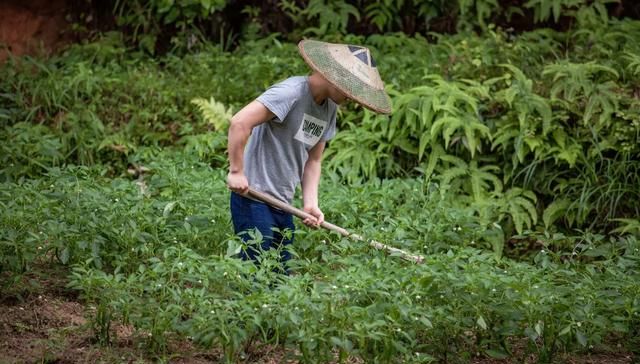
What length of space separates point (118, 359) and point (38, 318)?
0.84 m

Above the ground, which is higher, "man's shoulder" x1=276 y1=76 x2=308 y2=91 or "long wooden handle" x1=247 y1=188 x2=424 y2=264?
"man's shoulder" x1=276 y1=76 x2=308 y2=91

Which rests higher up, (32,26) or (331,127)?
(331,127)

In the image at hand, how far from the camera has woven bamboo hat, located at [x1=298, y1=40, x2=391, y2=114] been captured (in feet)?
19.3

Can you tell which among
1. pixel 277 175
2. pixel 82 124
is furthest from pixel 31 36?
pixel 277 175

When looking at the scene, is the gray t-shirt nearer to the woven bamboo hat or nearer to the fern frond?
the woven bamboo hat

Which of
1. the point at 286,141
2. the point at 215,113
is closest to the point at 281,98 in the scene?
the point at 286,141

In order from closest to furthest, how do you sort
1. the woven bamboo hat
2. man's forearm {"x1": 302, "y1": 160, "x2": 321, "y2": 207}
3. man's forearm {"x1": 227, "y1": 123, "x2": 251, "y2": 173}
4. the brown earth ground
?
A: the brown earth ground < man's forearm {"x1": 227, "y1": 123, "x2": 251, "y2": 173} < the woven bamboo hat < man's forearm {"x1": 302, "y1": 160, "x2": 321, "y2": 207}

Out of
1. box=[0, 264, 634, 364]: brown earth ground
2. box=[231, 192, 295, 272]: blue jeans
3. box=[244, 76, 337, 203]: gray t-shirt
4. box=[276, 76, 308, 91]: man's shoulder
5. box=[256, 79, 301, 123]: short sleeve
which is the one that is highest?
box=[276, 76, 308, 91]: man's shoulder

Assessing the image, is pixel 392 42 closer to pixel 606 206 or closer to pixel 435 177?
pixel 435 177

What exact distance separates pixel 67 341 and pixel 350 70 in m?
2.49

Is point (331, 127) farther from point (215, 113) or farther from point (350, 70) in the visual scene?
point (215, 113)

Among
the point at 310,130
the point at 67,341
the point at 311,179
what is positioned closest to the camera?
the point at 67,341

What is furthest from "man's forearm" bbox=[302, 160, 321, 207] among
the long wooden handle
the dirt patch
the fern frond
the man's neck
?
the dirt patch

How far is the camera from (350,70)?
19.6 feet
